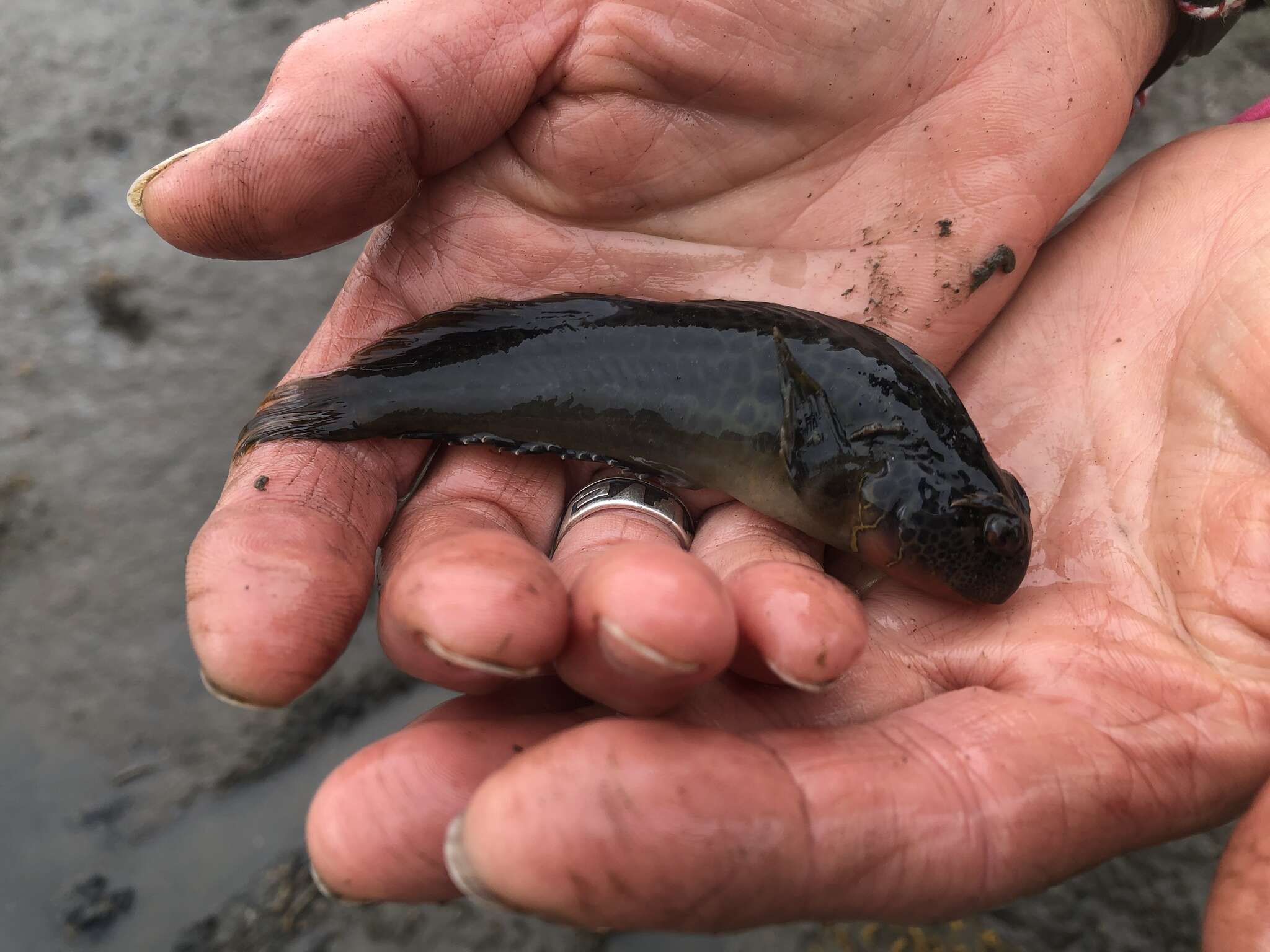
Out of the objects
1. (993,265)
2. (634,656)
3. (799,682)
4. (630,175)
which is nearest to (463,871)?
(634,656)

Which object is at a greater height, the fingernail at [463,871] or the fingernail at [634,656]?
the fingernail at [634,656]

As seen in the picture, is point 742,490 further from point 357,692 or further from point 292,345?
point 292,345

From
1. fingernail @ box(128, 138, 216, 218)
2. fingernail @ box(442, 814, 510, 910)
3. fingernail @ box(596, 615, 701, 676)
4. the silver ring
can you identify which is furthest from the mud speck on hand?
fingernail @ box(128, 138, 216, 218)

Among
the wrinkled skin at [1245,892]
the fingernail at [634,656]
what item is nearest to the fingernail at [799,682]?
the fingernail at [634,656]

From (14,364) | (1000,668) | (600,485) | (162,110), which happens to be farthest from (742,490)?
(162,110)

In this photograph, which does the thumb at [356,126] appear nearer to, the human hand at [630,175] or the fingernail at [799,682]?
the human hand at [630,175]

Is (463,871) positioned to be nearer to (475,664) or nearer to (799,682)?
(475,664)
